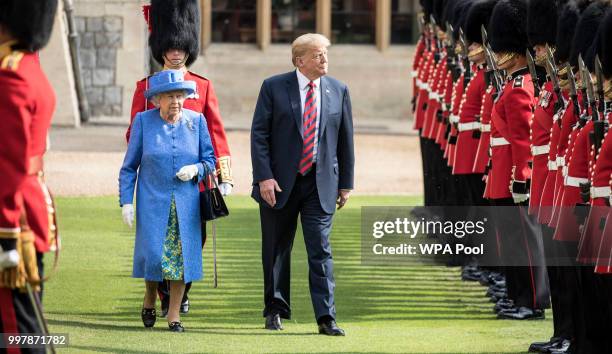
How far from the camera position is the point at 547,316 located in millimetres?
9219

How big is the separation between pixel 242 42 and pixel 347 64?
165 centimetres

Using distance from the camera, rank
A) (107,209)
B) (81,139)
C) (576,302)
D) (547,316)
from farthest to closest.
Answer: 1. (81,139)
2. (107,209)
3. (547,316)
4. (576,302)

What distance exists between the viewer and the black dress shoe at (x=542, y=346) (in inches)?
307

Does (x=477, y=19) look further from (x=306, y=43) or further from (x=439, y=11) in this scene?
(x=439, y=11)

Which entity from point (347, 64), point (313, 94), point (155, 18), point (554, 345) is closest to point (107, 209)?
point (155, 18)

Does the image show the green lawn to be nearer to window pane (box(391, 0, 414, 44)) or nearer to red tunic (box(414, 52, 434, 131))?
red tunic (box(414, 52, 434, 131))

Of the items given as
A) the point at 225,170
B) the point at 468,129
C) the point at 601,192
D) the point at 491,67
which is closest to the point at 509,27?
the point at 491,67

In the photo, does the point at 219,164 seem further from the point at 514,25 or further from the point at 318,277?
the point at 514,25

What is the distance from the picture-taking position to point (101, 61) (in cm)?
2341

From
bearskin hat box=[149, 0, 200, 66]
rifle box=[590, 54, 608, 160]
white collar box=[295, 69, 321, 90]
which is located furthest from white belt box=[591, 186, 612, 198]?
bearskin hat box=[149, 0, 200, 66]

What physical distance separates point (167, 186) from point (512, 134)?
185 centimetres

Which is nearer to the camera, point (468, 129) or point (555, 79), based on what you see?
point (555, 79)

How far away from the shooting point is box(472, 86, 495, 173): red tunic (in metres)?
9.73

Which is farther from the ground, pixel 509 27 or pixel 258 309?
pixel 509 27
